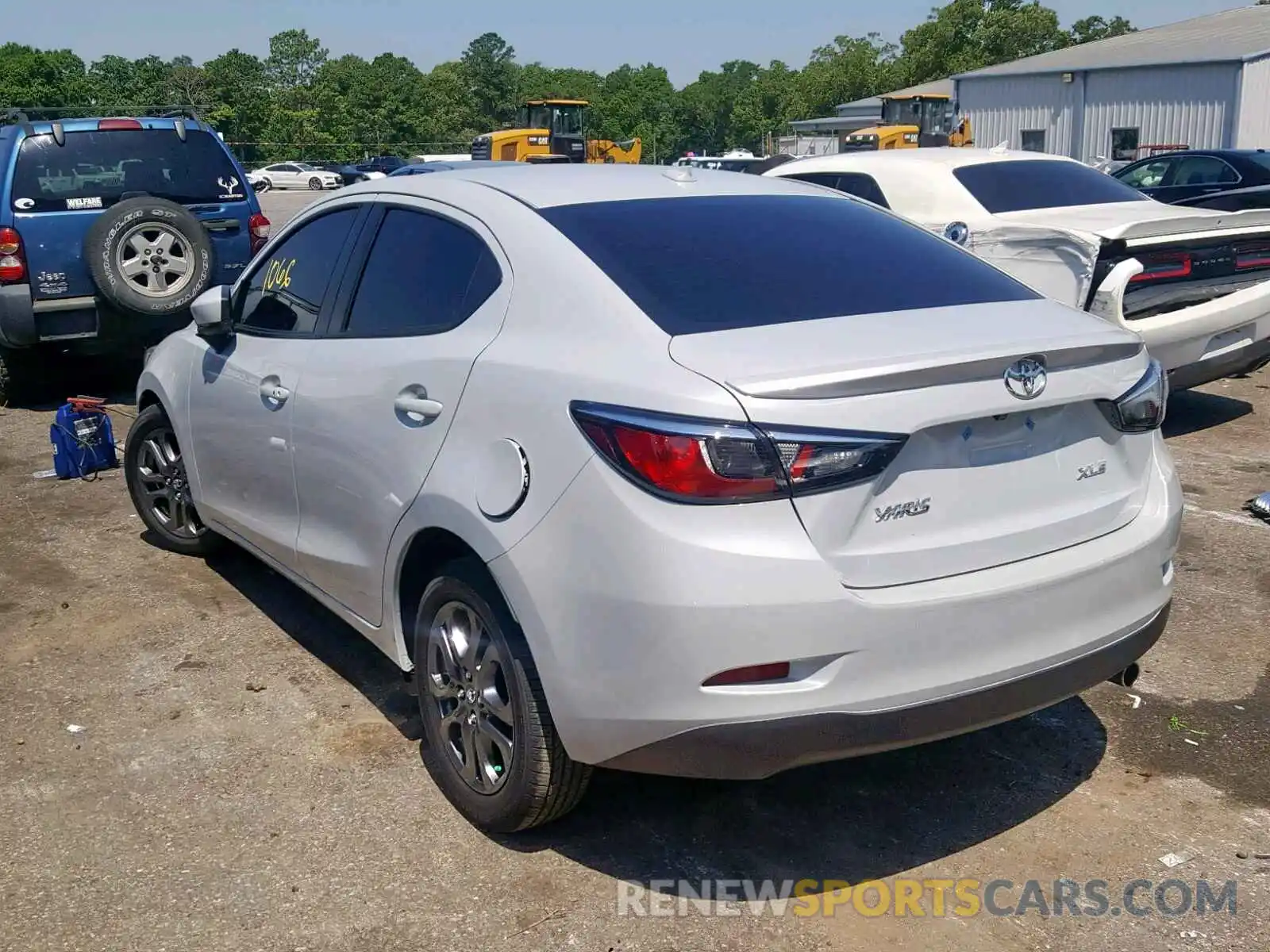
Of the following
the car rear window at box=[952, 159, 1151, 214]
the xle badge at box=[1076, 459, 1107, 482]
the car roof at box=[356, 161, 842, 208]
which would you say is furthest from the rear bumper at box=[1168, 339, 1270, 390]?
the xle badge at box=[1076, 459, 1107, 482]

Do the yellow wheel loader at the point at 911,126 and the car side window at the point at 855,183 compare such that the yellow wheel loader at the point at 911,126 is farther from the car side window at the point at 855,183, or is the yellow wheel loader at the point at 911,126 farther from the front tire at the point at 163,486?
the front tire at the point at 163,486

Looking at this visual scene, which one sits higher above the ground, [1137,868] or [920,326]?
[920,326]

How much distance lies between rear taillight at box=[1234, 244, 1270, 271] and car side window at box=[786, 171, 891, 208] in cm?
222

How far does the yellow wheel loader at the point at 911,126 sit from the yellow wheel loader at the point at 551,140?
674cm

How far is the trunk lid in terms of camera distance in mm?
2750

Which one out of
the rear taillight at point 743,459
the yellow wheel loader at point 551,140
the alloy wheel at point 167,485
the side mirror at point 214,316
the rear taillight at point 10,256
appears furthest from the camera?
the yellow wheel loader at point 551,140

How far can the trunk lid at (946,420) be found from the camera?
9.02 ft

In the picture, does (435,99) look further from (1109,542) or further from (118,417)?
(1109,542)

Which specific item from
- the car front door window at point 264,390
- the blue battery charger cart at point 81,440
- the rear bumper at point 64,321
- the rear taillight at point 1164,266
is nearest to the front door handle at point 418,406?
the car front door window at point 264,390

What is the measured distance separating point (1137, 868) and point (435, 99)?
8968cm

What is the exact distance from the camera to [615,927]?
3.01 meters

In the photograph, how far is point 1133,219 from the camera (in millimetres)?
7500

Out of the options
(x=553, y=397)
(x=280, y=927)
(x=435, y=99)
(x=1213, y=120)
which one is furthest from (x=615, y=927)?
(x=435, y=99)

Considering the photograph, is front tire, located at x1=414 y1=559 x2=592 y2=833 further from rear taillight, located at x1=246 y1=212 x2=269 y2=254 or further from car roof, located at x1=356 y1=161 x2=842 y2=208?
rear taillight, located at x1=246 y1=212 x2=269 y2=254
